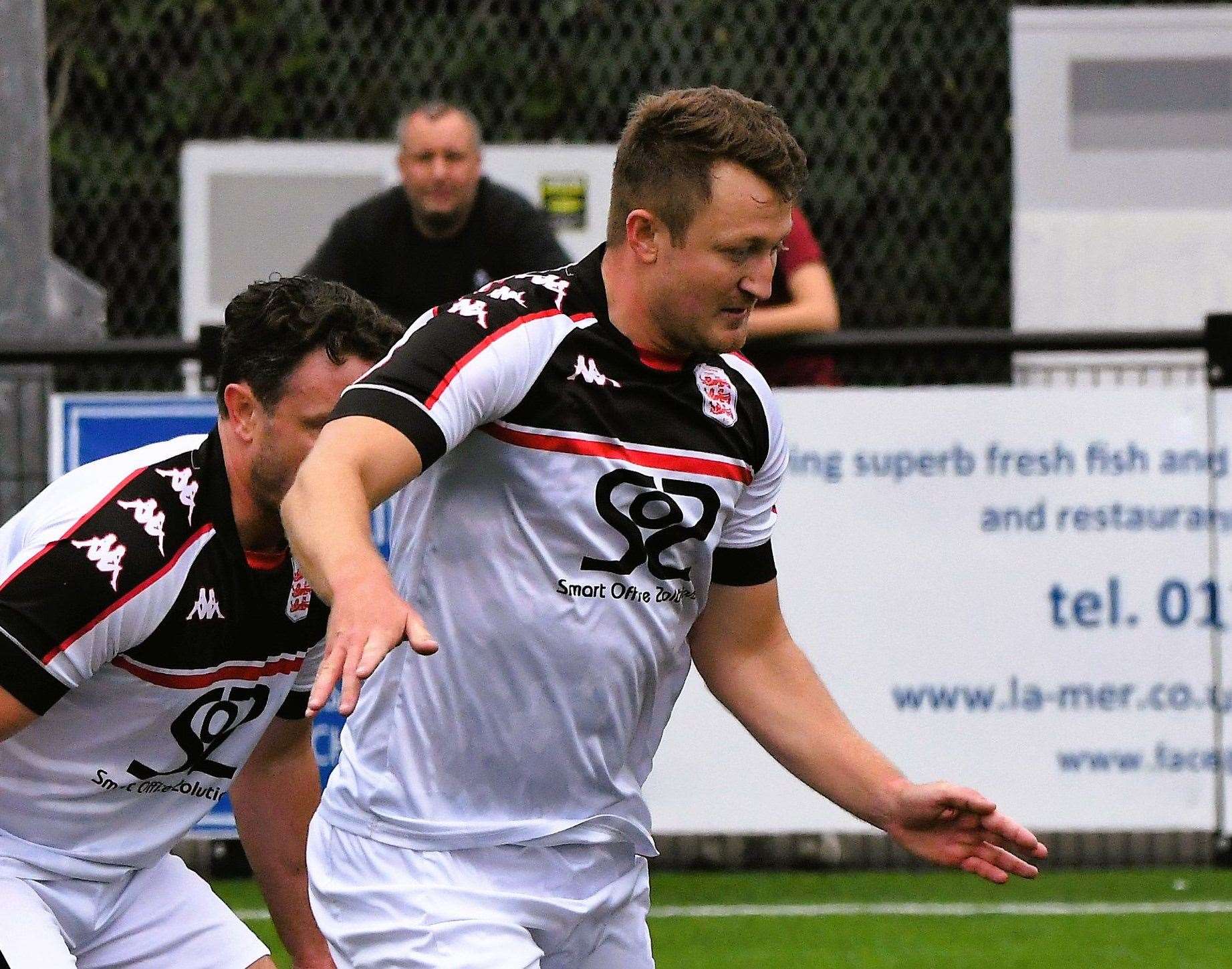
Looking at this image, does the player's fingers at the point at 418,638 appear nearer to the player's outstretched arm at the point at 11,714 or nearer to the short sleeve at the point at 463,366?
the short sleeve at the point at 463,366

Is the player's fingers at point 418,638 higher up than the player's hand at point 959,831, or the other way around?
the player's fingers at point 418,638

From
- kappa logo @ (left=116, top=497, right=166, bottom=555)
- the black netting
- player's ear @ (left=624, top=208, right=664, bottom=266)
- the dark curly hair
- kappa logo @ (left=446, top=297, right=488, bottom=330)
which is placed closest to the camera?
kappa logo @ (left=446, top=297, right=488, bottom=330)

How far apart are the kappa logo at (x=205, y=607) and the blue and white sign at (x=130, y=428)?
2.63 meters

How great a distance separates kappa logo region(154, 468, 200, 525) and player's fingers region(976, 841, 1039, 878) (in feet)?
4.21

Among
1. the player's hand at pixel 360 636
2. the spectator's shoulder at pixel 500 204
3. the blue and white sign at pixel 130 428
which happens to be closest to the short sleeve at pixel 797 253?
the spectator's shoulder at pixel 500 204

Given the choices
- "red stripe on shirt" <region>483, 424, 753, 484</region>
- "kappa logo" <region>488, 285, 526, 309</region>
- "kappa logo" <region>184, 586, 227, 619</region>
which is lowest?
"kappa logo" <region>184, 586, 227, 619</region>

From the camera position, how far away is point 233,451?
3.32 metres

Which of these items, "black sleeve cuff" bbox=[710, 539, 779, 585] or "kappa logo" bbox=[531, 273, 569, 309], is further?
"black sleeve cuff" bbox=[710, 539, 779, 585]

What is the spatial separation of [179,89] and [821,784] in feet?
23.4

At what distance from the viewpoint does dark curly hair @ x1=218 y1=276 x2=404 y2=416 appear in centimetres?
328

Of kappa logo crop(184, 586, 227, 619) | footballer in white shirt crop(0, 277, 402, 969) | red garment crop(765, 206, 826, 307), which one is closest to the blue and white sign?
red garment crop(765, 206, 826, 307)

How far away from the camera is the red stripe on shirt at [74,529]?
10.1ft

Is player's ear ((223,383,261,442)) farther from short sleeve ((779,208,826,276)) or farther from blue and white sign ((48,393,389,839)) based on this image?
short sleeve ((779,208,826,276))

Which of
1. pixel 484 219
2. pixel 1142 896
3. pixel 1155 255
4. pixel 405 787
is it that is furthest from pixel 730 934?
pixel 1155 255
